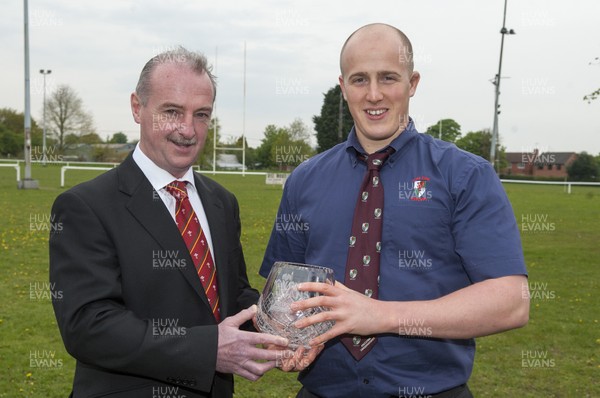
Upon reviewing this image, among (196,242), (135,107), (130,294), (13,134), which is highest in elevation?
(13,134)

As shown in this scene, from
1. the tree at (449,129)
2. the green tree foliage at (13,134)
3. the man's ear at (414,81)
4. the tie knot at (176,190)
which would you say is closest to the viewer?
the man's ear at (414,81)

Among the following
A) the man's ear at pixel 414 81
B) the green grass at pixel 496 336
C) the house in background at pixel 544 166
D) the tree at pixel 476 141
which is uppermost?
the tree at pixel 476 141

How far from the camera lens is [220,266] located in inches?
130

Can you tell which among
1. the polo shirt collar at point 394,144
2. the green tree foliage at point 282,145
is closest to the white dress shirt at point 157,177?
the polo shirt collar at point 394,144

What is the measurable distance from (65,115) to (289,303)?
83.7m

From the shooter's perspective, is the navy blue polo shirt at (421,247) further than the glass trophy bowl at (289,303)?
Yes

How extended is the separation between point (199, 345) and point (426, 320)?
101cm

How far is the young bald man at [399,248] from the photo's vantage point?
2.48 metres

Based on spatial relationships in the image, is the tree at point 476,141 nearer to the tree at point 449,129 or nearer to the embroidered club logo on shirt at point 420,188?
the tree at point 449,129

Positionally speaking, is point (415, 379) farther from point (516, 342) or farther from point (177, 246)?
point (516, 342)

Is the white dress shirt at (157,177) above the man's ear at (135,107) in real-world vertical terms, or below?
below

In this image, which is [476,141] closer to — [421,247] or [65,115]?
[65,115]

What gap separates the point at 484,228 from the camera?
2670 mm

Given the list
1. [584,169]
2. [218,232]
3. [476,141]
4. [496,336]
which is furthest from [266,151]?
[218,232]
